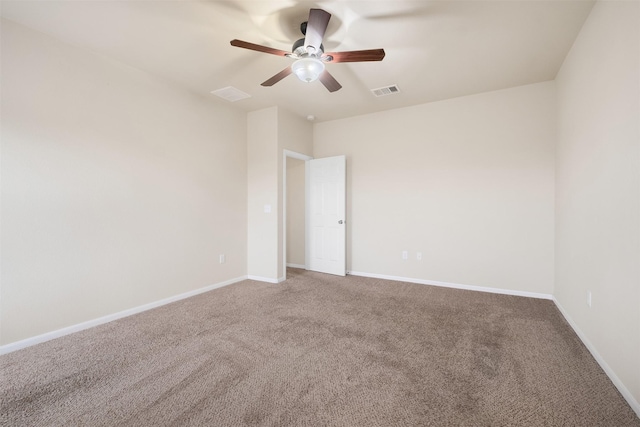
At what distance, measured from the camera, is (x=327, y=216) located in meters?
4.86

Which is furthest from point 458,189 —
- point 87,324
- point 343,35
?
point 87,324

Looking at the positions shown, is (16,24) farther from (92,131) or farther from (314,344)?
(314,344)

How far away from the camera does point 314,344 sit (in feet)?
7.78

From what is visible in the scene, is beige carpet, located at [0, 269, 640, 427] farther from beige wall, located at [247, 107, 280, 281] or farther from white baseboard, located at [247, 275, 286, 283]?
beige wall, located at [247, 107, 280, 281]

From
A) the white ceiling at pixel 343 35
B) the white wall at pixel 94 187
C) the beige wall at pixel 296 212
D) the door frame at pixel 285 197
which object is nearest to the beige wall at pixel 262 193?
the door frame at pixel 285 197

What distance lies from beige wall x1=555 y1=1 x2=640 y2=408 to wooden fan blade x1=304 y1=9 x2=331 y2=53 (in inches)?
71.4

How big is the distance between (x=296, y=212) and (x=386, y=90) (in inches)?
107

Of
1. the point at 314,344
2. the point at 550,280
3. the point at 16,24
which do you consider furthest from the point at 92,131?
the point at 550,280

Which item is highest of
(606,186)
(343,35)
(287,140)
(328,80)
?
(343,35)

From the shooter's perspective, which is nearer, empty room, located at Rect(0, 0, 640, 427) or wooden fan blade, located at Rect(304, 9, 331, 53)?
empty room, located at Rect(0, 0, 640, 427)

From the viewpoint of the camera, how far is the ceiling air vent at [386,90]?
359 cm

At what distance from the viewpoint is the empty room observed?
1.73 metres

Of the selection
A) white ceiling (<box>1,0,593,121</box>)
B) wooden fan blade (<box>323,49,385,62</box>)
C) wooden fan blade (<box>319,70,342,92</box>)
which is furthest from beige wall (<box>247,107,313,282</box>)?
wooden fan blade (<box>323,49,385,62</box>)

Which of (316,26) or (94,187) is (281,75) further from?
(94,187)
